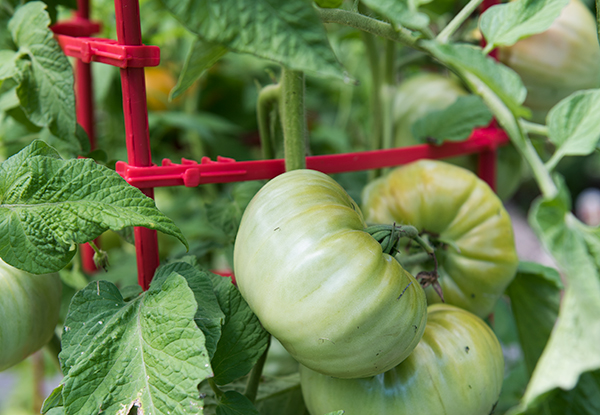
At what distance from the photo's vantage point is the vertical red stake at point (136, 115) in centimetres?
38

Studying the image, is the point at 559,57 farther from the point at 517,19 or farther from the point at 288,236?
the point at 288,236

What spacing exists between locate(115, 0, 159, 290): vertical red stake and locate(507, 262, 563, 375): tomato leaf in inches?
14.4

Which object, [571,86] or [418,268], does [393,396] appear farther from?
[571,86]

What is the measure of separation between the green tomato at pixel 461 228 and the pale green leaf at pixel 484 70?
21 centimetres

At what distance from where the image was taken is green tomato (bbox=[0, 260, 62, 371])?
0.37 metres

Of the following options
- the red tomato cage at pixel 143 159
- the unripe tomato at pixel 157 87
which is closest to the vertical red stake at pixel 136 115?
the red tomato cage at pixel 143 159

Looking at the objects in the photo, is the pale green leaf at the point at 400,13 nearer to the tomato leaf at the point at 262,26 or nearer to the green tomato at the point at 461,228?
the tomato leaf at the point at 262,26

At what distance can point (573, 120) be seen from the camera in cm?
30

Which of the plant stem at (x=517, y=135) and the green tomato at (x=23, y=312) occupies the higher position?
the plant stem at (x=517, y=135)

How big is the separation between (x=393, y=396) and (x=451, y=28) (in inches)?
9.9

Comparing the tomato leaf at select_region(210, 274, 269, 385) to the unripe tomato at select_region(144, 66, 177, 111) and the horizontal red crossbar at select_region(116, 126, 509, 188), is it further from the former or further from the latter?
the unripe tomato at select_region(144, 66, 177, 111)

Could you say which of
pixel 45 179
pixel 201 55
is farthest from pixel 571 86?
pixel 45 179

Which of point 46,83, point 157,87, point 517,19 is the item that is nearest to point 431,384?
point 517,19

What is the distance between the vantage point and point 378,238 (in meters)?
0.37
